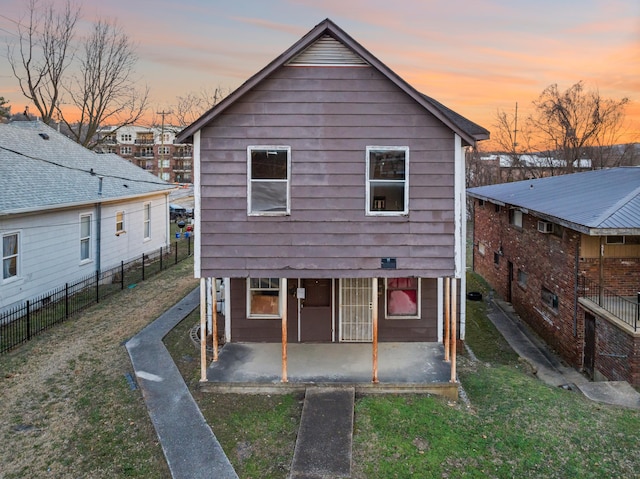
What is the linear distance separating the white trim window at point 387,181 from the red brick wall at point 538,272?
5.59 m

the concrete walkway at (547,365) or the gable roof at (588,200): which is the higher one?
the gable roof at (588,200)

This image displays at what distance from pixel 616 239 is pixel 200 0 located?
17028mm

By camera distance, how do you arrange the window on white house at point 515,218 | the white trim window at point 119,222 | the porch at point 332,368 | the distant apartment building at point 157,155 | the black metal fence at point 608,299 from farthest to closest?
1. the distant apartment building at point 157,155
2. the white trim window at point 119,222
3. the window on white house at point 515,218
4. the black metal fence at point 608,299
5. the porch at point 332,368

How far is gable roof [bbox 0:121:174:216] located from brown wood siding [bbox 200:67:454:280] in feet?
24.7

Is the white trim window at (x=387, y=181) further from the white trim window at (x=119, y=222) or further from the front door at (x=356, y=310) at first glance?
the white trim window at (x=119, y=222)

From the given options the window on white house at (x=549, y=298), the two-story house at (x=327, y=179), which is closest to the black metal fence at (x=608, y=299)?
the window on white house at (x=549, y=298)

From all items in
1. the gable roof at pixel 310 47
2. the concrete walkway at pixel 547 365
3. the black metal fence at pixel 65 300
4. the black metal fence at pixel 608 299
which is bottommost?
the concrete walkway at pixel 547 365

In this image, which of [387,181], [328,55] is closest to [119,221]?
[328,55]

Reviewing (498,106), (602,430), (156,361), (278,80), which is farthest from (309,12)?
(498,106)

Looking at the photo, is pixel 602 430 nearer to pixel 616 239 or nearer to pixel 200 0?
pixel 616 239

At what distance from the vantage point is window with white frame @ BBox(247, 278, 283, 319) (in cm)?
1112

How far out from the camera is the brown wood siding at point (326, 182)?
8.80 meters

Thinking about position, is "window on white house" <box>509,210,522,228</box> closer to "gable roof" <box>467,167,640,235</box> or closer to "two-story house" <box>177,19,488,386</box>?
"gable roof" <box>467,167,640,235</box>

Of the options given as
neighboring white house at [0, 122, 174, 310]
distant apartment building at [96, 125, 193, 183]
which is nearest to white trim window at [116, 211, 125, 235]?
neighboring white house at [0, 122, 174, 310]
